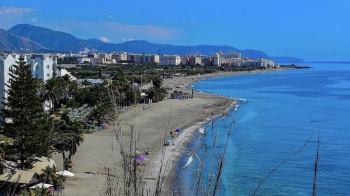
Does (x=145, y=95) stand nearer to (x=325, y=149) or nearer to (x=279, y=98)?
(x=279, y=98)

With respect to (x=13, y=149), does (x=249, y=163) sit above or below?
below

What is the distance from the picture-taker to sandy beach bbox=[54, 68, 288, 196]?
1708 cm

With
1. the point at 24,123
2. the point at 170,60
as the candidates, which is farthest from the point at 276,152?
the point at 170,60

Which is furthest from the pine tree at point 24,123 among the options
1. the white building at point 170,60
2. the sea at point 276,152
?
the white building at point 170,60

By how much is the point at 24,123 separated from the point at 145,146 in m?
10.7

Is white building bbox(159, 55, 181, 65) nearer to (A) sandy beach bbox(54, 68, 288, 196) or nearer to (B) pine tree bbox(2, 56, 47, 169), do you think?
(A) sandy beach bbox(54, 68, 288, 196)

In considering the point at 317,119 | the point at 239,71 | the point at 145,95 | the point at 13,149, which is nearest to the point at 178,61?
the point at 239,71

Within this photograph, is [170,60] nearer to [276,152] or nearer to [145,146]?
[276,152]

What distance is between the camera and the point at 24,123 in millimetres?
16156

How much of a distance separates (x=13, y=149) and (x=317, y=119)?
3257 centimetres

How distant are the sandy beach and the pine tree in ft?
6.91

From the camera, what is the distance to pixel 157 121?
3584 cm

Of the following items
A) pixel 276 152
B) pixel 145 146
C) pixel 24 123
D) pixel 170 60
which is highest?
pixel 170 60

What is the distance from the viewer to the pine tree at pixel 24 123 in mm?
15570
